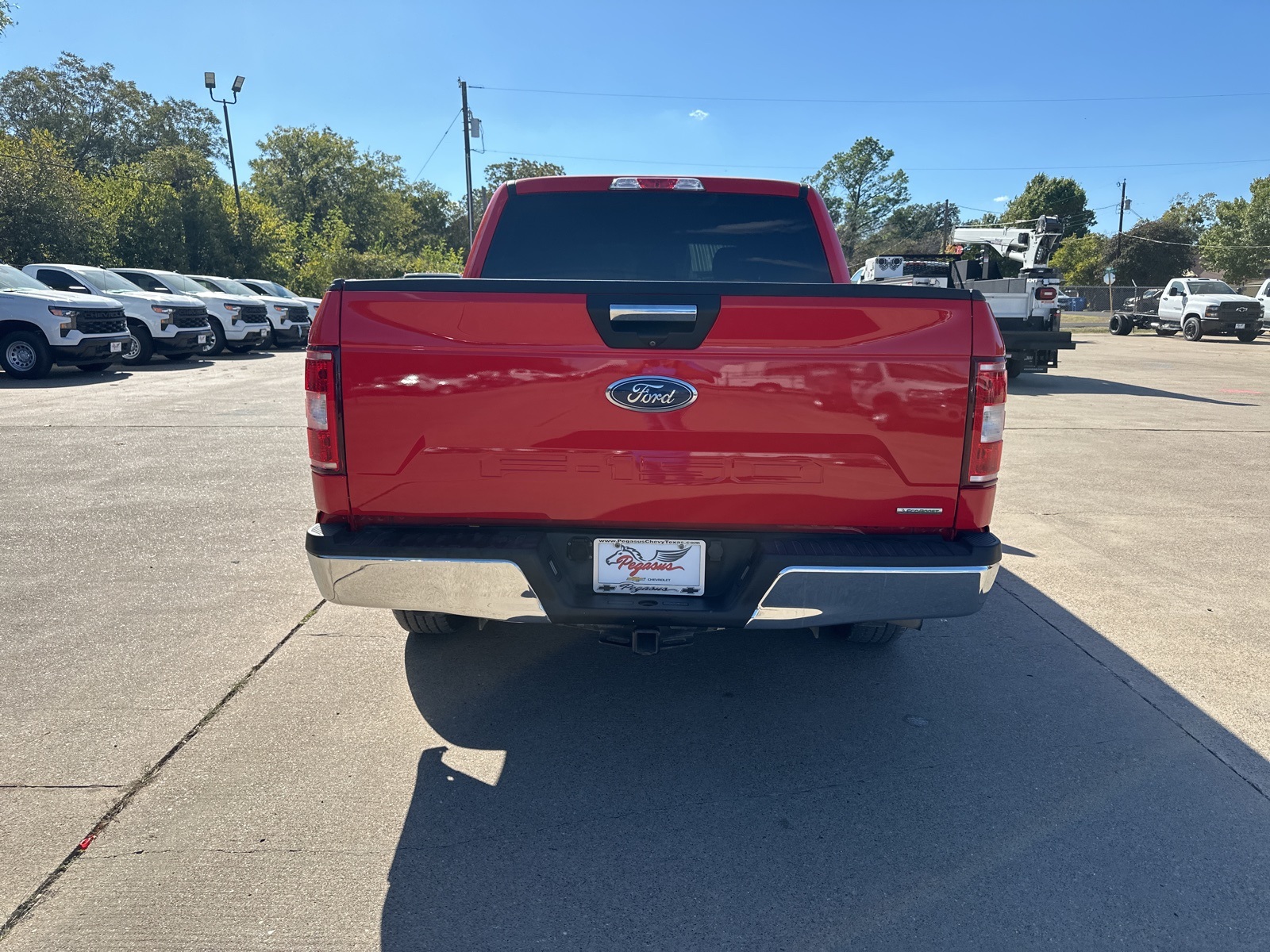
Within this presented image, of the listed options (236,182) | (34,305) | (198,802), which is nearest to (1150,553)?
(198,802)

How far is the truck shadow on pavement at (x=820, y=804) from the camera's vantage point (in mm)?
2287

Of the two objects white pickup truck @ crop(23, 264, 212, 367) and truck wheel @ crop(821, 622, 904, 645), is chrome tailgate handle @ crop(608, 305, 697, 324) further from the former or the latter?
white pickup truck @ crop(23, 264, 212, 367)

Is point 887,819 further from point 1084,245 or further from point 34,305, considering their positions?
point 1084,245

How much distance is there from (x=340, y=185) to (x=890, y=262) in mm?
54692

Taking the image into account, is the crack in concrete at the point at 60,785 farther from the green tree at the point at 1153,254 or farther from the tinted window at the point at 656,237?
the green tree at the point at 1153,254

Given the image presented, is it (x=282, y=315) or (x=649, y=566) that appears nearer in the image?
(x=649, y=566)

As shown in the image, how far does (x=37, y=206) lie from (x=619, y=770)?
27.1 metres

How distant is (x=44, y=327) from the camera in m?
13.8

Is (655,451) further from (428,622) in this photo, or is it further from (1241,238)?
(1241,238)

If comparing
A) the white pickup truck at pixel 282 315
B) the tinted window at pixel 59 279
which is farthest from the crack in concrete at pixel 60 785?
the white pickup truck at pixel 282 315

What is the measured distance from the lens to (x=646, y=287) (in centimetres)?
269

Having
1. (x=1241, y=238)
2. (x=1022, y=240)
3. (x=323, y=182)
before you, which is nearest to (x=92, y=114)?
(x=323, y=182)

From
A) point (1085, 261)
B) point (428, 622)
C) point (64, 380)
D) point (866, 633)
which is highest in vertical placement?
point (1085, 261)

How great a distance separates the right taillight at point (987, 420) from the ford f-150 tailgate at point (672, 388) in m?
0.05
